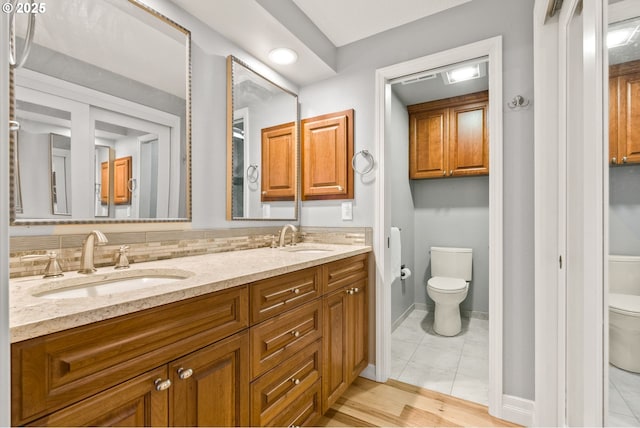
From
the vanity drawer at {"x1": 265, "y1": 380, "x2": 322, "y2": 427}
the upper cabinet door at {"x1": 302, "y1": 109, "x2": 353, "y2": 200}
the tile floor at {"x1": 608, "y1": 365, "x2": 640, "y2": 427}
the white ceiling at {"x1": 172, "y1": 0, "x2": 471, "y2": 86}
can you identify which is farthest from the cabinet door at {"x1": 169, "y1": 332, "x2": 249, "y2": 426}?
the white ceiling at {"x1": 172, "y1": 0, "x2": 471, "y2": 86}

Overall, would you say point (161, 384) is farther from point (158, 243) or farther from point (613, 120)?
point (613, 120)

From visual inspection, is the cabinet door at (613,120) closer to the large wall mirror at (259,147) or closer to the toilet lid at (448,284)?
the large wall mirror at (259,147)

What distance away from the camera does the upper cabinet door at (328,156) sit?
2.11 m

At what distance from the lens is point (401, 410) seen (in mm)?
1673

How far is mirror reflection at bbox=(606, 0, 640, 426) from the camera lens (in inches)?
26.6

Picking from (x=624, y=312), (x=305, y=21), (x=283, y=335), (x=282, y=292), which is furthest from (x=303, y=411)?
(x=305, y=21)

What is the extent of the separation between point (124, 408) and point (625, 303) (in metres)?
1.26

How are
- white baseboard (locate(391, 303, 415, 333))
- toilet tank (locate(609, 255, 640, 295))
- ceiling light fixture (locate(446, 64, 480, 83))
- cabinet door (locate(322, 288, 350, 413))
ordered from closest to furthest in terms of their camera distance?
1. toilet tank (locate(609, 255, 640, 295))
2. cabinet door (locate(322, 288, 350, 413))
3. ceiling light fixture (locate(446, 64, 480, 83))
4. white baseboard (locate(391, 303, 415, 333))

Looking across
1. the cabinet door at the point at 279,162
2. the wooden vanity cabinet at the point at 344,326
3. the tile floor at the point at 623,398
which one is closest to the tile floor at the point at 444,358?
the wooden vanity cabinet at the point at 344,326

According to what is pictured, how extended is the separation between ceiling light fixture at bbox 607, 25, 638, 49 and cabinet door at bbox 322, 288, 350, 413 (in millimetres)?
1379

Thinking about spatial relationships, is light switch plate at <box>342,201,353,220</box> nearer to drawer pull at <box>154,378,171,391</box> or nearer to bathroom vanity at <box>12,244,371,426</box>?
bathroom vanity at <box>12,244,371,426</box>

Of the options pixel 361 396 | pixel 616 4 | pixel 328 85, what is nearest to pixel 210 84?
pixel 328 85

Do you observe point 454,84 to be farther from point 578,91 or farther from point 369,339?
point 369,339

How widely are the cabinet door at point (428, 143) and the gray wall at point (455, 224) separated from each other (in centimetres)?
23
